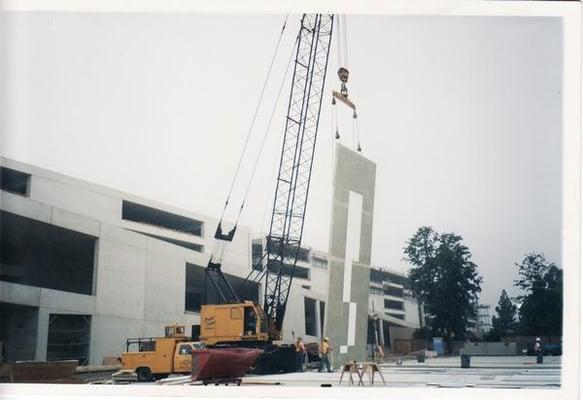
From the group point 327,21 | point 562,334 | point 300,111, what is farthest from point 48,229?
point 562,334

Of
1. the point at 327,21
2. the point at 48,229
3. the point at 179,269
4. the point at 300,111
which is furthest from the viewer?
the point at 179,269

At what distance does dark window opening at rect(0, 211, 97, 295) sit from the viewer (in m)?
13.8

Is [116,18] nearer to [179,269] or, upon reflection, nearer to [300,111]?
[300,111]

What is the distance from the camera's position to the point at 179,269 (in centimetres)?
2347

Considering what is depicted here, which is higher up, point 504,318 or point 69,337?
point 504,318

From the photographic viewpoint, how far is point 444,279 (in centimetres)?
2208

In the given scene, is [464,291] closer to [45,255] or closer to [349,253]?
[349,253]

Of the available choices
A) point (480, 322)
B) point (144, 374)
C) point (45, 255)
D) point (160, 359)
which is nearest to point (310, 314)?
point (480, 322)

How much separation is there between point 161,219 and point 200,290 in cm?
322

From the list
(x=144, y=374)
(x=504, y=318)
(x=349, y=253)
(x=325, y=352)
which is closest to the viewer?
(x=349, y=253)

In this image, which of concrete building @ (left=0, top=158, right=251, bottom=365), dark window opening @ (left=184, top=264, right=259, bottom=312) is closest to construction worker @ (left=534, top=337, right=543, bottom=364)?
concrete building @ (left=0, top=158, right=251, bottom=365)

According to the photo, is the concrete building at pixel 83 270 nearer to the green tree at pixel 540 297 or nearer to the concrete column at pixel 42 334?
the concrete column at pixel 42 334

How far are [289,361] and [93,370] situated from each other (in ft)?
18.1

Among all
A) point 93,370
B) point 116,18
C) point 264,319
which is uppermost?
point 116,18
